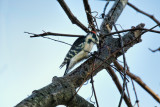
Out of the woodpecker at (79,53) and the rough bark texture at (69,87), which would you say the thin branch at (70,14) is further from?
the woodpecker at (79,53)

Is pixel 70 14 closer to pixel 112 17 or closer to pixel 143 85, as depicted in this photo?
pixel 112 17

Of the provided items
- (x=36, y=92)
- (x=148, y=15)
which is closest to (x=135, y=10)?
(x=148, y=15)

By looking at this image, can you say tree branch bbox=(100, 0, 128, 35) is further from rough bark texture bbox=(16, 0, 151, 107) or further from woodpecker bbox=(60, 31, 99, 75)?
woodpecker bbox=(60, 31, 99, 75)

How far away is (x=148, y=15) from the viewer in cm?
325

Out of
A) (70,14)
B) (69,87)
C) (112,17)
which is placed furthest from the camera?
(112,17)

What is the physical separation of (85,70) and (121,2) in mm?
1196

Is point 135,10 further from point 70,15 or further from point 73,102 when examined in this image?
point 73,102

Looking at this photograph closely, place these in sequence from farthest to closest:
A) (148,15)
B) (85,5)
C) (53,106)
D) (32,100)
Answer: (148,15) < (85,5) < (53,106) < (32,100)

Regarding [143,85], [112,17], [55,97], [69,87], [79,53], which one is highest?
[112,17]

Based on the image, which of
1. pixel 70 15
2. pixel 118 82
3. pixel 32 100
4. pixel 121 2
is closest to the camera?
pixel 32 100

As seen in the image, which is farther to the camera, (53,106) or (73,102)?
(73,102)

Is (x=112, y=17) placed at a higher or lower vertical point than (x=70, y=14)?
higher

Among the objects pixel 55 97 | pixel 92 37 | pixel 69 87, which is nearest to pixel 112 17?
pixel 92 37

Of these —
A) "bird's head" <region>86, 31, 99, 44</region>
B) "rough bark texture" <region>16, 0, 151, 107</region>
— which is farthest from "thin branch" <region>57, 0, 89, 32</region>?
"bird's head" <region>86, 31, 99, 44</region>
